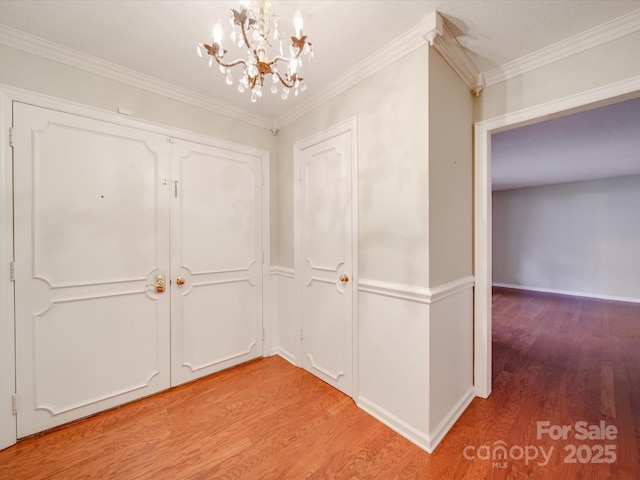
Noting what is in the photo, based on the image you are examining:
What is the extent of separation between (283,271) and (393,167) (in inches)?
62.0

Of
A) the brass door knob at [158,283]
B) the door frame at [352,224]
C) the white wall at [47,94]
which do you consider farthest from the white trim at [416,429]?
the white wall at [47,94]

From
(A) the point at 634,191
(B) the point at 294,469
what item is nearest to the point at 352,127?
(B) the point at 294,469

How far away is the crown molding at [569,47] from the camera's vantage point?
59.0 inches

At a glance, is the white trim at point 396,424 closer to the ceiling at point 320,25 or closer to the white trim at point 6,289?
the white trim at point 6,289

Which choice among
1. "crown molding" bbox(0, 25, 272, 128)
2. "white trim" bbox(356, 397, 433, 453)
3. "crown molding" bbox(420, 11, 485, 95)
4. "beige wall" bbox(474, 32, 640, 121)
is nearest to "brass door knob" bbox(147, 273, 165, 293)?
"crown molding" bbox(0, 25, 272, 128)

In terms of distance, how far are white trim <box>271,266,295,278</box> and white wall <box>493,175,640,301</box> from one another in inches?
261

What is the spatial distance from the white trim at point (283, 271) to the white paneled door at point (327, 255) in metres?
0.13

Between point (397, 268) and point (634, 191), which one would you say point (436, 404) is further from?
point (634, 191)

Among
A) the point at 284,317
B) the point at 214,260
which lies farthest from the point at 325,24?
the point at 284,317

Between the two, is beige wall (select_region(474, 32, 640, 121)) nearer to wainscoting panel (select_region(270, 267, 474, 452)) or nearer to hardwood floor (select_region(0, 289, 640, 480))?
wainscoting panel (select_region(270, 267, 474, 452))

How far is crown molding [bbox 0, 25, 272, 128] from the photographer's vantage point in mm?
1639

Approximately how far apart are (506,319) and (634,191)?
419 cm

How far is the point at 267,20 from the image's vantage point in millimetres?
1521

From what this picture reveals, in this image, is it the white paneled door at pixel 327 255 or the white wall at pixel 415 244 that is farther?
the white paneled door at pixel 327 255
